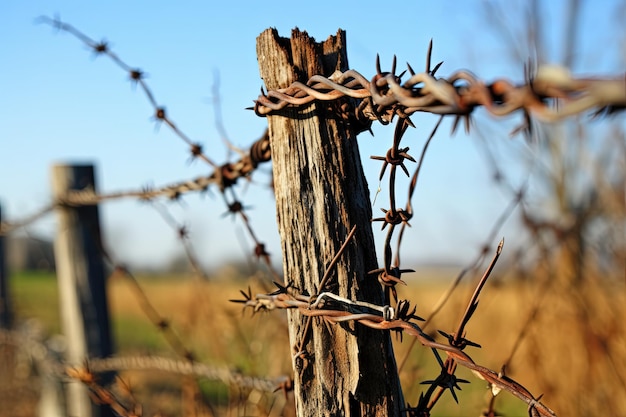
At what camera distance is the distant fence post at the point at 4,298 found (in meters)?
6.03

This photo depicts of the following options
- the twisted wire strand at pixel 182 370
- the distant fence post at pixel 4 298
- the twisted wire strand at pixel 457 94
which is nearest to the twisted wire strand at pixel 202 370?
the twisted wire strand at pixel 182 370

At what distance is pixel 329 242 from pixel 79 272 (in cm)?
274

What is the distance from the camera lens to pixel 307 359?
5.08 ft

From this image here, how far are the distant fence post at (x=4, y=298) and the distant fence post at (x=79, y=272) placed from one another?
7.84ft

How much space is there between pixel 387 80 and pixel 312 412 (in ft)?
2.41

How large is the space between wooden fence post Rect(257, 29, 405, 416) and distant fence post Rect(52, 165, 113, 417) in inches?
99.8

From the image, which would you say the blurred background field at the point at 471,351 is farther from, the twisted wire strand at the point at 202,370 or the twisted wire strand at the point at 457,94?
the twisted wire strand at the point at 457,94

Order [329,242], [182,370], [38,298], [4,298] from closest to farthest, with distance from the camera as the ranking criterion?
1. [329,242]
2. [182,370]
3. [4,298]
4. [38,298]

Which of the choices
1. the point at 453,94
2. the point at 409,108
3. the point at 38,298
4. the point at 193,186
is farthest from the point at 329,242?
the point at 38,298

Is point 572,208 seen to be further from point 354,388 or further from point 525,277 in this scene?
point 354,388

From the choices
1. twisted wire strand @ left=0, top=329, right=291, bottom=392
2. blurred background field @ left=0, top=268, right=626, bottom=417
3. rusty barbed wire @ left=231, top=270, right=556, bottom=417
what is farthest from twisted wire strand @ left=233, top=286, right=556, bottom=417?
blurred background field @ left=0, top=268, right=626, bottom=417

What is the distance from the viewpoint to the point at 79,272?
12.9ft

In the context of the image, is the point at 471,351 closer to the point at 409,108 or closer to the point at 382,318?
the point at 382,318

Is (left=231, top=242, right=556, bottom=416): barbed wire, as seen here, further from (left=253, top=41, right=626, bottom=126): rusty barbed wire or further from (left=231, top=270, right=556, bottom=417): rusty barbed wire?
(left=253, top=41, right=626, bottom=126): rusty barbed wire
